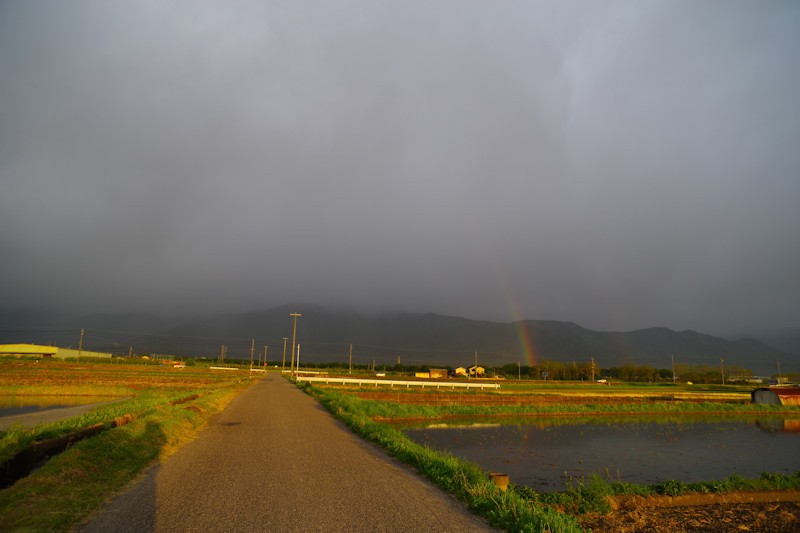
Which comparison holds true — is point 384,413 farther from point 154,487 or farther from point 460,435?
point 154,487

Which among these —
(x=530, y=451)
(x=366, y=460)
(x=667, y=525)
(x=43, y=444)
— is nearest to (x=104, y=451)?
(x=43, y=444)

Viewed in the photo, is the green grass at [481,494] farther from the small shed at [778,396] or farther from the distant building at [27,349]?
the distant building at [27,349]

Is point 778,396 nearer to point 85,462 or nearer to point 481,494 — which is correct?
point 481,494

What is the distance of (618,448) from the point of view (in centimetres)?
1995

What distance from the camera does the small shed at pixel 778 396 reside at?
43.5 metres

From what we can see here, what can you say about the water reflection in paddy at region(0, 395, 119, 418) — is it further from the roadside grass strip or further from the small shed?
the small shed

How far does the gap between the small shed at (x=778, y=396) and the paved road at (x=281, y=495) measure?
164ft

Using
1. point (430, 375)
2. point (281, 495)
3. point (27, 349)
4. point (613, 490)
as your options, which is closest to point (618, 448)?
point (613, 490)

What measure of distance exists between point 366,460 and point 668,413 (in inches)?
1424

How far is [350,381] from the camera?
49.5 meters

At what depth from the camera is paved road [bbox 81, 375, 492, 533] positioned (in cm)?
621

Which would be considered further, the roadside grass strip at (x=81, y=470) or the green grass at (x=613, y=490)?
the green grass at (x=613, y=490)

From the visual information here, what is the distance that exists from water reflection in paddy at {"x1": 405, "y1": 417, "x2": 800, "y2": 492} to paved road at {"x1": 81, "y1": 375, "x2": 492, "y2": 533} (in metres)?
5.16

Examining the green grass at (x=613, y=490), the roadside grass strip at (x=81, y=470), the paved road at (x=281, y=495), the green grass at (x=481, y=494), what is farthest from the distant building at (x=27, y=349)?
the green grass at (x=613, y=490)
